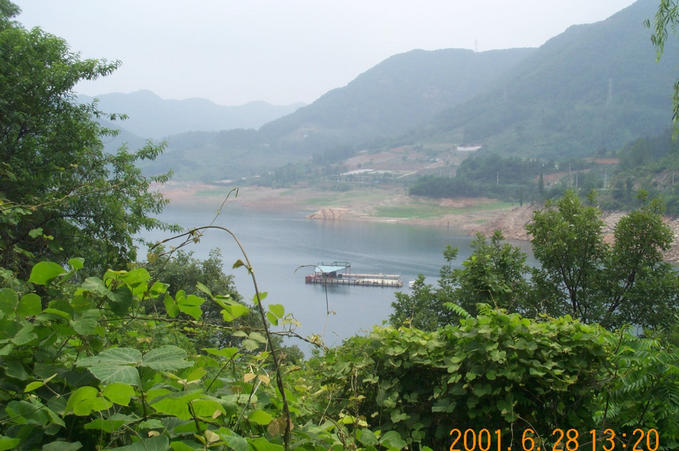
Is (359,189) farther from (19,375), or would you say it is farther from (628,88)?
(19,375)

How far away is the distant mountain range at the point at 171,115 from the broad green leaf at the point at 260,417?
14030 cm

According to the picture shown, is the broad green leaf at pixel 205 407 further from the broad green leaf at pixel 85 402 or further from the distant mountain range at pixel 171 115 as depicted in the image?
the distant mountain range at pixel 171 115

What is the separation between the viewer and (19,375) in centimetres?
72

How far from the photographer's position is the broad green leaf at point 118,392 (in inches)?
25.4

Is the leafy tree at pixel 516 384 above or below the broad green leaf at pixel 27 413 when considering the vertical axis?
below

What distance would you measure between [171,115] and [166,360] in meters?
178

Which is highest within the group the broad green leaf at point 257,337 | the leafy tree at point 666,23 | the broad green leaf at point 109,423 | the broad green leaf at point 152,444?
the leafy tree at point 666,23

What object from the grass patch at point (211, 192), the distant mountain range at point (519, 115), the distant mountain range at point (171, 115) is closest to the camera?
the grass patch at point (211, 192)

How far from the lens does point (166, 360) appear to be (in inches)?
29.3

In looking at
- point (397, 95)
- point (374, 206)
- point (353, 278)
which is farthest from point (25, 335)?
point (397, 95)

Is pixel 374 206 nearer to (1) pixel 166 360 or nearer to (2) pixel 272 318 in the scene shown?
(2) pixel 272 318

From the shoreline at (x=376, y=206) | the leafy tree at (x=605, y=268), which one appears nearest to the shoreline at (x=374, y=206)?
the shoreline at (x=376, y=206)

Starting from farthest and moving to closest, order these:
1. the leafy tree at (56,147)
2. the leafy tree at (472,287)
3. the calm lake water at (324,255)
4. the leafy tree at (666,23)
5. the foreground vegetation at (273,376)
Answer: the calm lake water at (324,255), the leafy tree at (472,287), the leafy tree at (56,147), the leafy tree at (666,23), the foreground vegetation at (273,376)
